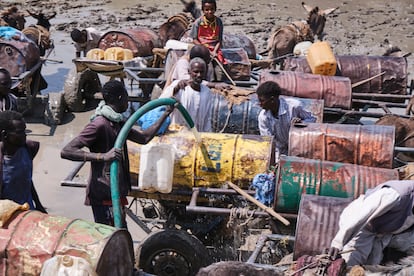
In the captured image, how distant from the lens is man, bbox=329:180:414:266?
3834 millimetres

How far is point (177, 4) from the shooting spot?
21.0 metres

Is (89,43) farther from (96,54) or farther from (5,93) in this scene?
(5,93)

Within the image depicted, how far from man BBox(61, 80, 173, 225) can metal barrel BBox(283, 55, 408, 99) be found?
13.0ft

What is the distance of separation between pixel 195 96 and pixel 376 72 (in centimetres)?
308

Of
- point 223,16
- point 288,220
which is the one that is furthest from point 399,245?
point 223,16

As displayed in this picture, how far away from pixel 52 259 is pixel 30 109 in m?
6.81

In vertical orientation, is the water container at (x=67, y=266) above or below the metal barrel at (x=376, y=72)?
below

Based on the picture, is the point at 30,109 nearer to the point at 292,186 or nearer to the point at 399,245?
the point at 292,186

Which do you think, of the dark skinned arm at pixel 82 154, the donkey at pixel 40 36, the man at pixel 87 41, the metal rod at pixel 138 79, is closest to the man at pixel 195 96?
the dark skinned arm at pixel 82 154

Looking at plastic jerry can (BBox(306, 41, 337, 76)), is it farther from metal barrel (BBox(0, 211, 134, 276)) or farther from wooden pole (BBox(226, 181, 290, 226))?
metal barrel (BBox(0, 211, 134, 276))

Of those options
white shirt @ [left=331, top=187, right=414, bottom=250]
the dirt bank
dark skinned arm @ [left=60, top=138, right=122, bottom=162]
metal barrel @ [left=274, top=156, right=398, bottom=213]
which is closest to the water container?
dark skinned arm @ [left=60, top=138, right=122, bottom=162]

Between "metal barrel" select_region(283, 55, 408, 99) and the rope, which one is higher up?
"metal barrel" select_region(283, 55, 408, 99)

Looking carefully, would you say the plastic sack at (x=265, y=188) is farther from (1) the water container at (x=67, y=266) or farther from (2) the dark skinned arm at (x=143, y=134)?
(1) the water container at (x=67, y=266)

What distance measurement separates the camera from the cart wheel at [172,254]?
5.23 metres
